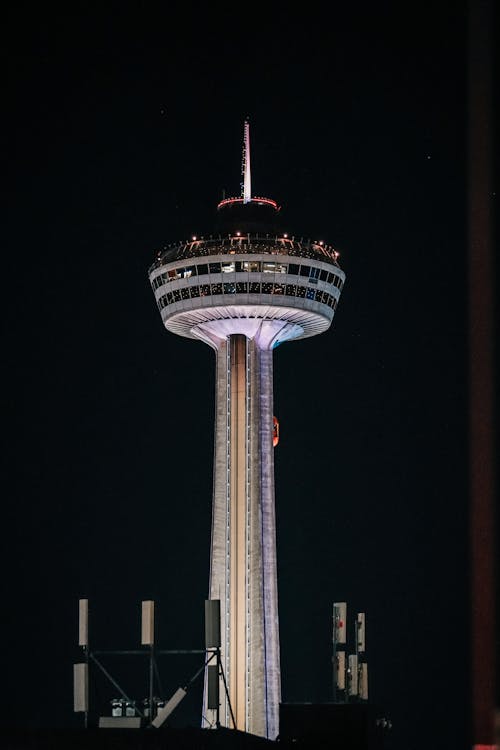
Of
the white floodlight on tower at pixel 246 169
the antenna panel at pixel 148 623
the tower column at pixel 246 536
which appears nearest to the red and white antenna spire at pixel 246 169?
the white floodlight on tower at pixel 246 169

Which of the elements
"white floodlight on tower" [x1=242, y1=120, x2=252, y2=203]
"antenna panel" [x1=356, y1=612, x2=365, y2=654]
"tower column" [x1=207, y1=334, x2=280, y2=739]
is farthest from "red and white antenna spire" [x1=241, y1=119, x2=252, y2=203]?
"antenna panel" [x1=356, y1=612, x2=365, y2=654]

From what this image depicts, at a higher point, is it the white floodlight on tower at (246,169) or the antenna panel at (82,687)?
the white floodlight on tower at (246,169)

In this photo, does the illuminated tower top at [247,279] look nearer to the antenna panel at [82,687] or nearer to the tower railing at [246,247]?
the tower railing at [246,247]

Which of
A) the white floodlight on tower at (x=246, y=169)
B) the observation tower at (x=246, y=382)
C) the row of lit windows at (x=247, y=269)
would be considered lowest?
the observation tower at (x=246, y=382)

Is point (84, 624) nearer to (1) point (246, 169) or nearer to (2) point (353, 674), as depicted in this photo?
(2) point (353, 674)

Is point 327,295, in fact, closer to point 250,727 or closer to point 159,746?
point 250,727
